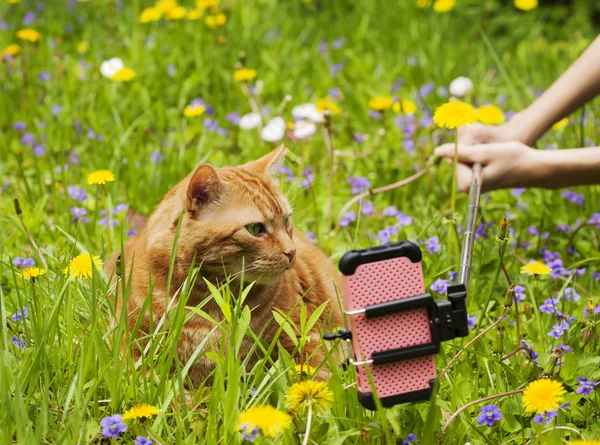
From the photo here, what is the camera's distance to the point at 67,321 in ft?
5.92

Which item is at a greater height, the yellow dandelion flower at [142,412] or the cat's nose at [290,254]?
the cat's nose at [290,254]

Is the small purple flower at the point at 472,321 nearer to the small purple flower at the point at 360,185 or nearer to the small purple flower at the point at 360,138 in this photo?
the small purple flower at the point at 360,185

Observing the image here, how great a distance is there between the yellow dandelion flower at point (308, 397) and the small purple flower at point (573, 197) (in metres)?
1.77

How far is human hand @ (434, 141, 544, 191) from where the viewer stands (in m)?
2.29

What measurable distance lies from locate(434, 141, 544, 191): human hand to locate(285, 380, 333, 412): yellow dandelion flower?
1.08m

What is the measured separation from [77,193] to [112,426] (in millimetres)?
1564

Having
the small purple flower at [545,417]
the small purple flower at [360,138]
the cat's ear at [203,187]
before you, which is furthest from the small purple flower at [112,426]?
the small purple flower at [360,138]

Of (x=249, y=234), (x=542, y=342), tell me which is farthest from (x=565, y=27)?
(x=249, y=234)

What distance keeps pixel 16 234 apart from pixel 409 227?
1430 millimetres

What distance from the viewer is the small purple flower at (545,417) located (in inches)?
63.1

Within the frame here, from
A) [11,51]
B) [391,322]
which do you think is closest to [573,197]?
[391,322]

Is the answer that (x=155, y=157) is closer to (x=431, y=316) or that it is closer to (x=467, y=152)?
(x=467, y=152)

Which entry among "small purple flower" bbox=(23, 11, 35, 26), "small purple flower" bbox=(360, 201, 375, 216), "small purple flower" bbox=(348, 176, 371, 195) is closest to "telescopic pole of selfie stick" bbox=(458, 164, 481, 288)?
"small purple flower" bbox=(360, 201, 375, 216)

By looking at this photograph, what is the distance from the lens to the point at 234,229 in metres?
1.93
